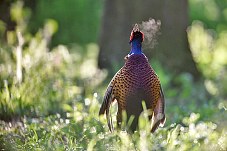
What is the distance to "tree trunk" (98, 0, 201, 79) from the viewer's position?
9.66 metres

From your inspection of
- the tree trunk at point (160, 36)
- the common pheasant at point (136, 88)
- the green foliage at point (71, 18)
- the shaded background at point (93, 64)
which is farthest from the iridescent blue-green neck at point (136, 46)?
the green foliage at point (71, 18)

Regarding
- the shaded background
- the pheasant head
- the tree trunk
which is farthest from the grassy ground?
the pheasant head

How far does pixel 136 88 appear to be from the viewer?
5.16m

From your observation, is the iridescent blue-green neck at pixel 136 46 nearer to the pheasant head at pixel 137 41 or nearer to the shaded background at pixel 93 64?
the pheasant head at pixel 137 41

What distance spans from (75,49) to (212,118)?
5.62 m

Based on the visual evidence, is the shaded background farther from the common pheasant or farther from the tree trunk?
the common pheasant

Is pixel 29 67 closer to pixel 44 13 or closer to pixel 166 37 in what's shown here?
pixel 166 37

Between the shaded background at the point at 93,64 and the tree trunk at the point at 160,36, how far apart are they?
13mm

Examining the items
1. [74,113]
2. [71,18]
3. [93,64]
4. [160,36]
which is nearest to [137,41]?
[74,113]

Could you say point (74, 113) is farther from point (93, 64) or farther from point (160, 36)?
point (93, 64)

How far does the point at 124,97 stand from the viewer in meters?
5.21

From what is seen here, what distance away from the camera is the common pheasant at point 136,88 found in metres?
5.12

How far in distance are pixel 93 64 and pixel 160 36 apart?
4.88ft

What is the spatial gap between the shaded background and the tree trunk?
1 centimetres
